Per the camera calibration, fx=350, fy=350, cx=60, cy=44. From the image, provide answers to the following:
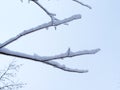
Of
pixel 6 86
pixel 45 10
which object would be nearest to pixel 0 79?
pixel 6 86

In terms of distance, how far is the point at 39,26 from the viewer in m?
1.66

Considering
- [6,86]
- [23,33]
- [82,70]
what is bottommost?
[6,86]

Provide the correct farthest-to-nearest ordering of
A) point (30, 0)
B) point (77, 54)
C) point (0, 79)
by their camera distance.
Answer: point (0, 79)
point (30, 0)
point (77, 54)

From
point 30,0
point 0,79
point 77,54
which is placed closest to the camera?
point 77,54

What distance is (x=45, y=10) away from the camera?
217 cm

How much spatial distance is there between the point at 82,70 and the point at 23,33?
333mm

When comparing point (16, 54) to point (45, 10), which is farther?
point (45, 10)

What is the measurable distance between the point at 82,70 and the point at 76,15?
26cm

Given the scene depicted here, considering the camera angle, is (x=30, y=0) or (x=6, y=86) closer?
(x=30, y=0)

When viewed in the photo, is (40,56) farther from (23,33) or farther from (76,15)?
(76,15)

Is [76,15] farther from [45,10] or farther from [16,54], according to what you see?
[45,10]

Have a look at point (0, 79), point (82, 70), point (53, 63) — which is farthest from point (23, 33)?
point (0, 79)

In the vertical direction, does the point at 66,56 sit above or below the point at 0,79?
above

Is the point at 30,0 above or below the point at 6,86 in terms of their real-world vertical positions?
above
